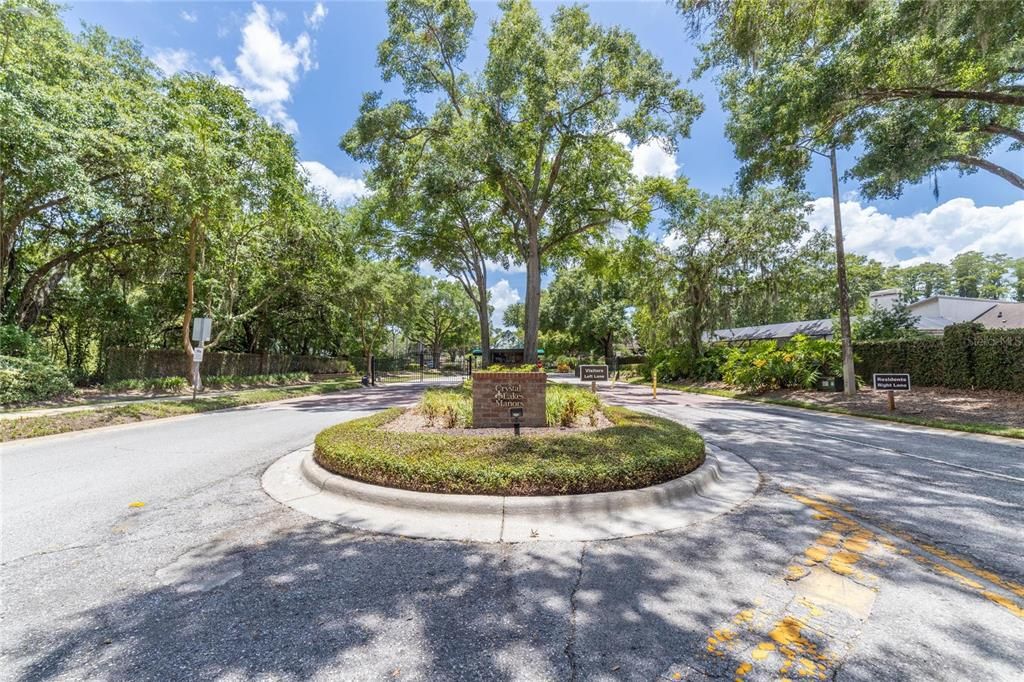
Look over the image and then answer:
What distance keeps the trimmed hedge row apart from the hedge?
90.9 ft

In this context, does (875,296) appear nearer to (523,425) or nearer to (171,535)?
(523,425)

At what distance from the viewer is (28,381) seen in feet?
38.1

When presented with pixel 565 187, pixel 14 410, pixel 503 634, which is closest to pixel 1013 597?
pixel 503 634

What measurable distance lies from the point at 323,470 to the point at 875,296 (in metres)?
47.7

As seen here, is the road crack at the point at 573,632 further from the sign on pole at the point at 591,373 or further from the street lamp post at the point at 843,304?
the street lamp post at the point at 843,304

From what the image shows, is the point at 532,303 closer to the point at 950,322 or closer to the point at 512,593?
the point at 512,593

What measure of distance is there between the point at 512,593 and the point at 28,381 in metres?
16.6

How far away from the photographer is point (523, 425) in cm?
754

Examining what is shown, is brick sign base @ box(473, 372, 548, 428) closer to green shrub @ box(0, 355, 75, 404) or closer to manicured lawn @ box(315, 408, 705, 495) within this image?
manicured lawn @ box(315, 408, 705, 495)

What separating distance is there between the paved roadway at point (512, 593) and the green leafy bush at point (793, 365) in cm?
1249

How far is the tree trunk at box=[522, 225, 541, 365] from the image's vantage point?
44.7ft

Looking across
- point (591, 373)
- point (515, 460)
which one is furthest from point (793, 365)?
point (515, 460)

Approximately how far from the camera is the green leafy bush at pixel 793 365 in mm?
15945

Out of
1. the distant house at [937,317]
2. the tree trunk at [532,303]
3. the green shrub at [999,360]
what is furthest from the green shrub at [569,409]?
the distant house at [937,317]
